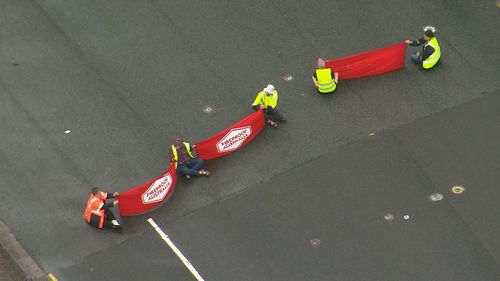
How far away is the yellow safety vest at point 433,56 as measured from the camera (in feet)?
79.5

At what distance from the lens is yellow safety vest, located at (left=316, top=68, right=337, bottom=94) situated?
23578 mm

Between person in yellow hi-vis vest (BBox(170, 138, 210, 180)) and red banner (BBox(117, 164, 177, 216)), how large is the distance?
251 millimetres

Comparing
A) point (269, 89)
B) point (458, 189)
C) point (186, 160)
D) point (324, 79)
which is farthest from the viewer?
point (324, 79)

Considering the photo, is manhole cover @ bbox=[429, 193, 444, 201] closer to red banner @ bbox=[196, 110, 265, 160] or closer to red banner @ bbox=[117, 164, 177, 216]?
red banner @ bbox=[196, 110, 265, 160]

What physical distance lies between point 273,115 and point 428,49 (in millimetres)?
4990

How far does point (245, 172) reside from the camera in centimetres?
2211

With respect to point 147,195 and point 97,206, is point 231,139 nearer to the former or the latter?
point 147,195

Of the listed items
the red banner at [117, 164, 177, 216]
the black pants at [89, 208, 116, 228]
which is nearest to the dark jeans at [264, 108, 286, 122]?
the red banner at [117, 164, 177, 216]

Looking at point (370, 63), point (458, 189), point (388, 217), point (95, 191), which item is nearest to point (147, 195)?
point (95, 191)

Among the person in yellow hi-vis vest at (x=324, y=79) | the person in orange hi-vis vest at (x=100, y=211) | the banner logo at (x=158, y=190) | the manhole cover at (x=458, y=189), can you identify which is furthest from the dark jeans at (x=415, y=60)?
the person in orange hi-vis vest at (x=100, y=211)

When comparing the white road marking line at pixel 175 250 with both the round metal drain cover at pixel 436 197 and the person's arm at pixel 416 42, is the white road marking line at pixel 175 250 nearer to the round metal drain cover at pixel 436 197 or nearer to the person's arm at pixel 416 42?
the round metal drain cover at pixel 436 197

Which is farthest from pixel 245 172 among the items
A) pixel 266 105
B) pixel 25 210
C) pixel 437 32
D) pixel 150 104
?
pixel 437 32

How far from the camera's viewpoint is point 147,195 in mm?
20844

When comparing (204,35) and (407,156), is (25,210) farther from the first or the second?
(407,156)
